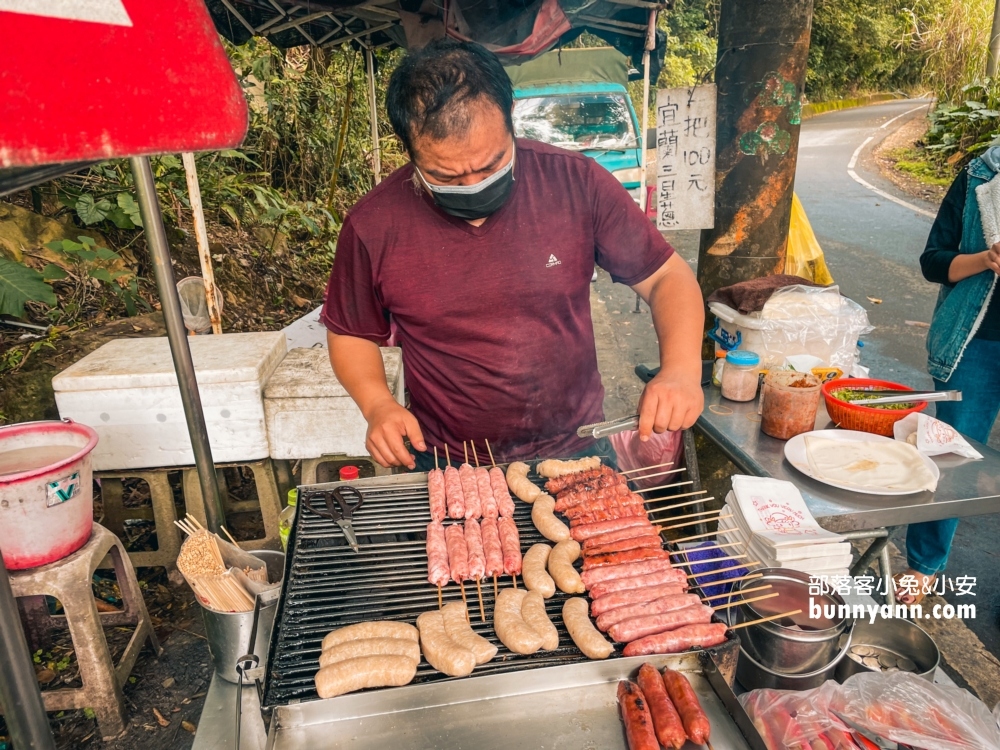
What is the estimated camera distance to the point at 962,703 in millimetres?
1991

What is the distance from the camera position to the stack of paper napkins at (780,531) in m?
2.38

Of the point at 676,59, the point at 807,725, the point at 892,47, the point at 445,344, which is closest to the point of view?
the point at 807,725

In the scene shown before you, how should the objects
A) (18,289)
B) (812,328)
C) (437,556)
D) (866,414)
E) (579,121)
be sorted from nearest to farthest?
→ 1. (437,556)
2. (866,414)
3. (812,328)
4. (18,289)
5. (579,121)

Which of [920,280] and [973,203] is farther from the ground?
[973,203]

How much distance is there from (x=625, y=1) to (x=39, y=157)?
7427mm

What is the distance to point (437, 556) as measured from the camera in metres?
2.41

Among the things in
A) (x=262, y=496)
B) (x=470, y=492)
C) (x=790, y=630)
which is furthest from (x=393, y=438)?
(x=262, y=496)

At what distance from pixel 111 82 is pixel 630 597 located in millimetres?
1989

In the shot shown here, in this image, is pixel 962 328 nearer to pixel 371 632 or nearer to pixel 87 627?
pixel 371 632

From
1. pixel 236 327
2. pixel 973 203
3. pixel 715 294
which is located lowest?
pixel 236 327

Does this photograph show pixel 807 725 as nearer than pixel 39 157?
No

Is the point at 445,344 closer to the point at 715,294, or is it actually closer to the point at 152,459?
the point at 715,294

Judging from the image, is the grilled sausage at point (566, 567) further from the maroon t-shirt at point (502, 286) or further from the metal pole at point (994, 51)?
the metal pole at point (994, 51)

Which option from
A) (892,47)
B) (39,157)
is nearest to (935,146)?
(39,157)
